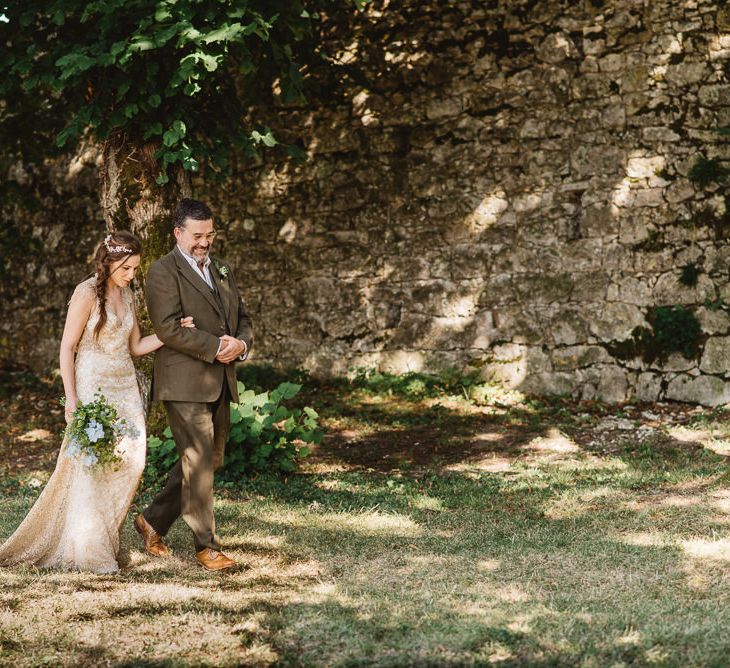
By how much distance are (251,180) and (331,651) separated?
7487mm

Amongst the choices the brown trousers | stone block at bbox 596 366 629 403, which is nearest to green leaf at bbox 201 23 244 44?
the brown trousers

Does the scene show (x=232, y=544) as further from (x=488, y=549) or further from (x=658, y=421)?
(x=658, y=421)

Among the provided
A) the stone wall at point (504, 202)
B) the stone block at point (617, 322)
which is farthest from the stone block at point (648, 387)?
the stone block at point (617, 322)

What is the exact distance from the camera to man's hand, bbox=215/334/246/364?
4.58 metres

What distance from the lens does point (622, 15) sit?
28.3ft

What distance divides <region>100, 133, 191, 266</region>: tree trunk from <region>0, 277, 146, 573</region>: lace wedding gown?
6.99 ft

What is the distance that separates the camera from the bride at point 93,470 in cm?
457

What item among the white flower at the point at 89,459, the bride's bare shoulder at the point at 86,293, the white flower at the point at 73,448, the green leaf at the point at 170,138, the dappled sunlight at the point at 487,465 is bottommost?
the dappled sunlight at the point at 487,465

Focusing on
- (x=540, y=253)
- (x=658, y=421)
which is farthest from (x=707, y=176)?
(x=658, y=421)

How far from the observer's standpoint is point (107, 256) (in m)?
4.59

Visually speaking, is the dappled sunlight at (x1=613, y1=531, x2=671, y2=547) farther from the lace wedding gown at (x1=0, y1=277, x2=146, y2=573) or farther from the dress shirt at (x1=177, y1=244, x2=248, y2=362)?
the lace wedding gown at (x1=0, y1=277, x2=146, y2=573)

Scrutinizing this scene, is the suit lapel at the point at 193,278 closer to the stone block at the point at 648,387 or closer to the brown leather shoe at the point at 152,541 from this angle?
the brown leather shoe at the point at 152,541

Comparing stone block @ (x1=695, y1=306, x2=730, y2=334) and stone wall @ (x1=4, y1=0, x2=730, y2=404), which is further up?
stone wall @ (x1=4, y1=0, x2=730, y2=404)

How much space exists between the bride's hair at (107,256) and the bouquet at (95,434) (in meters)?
0.41
